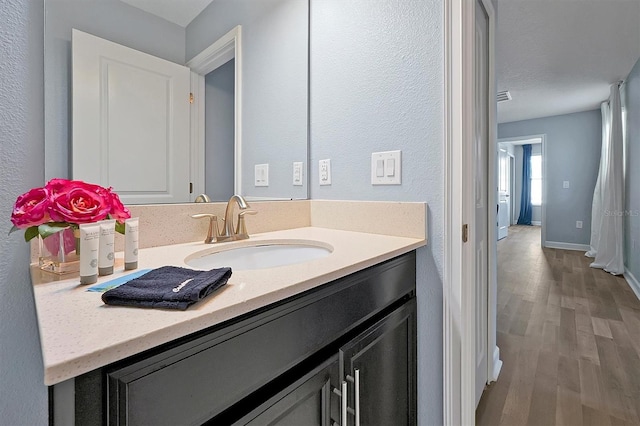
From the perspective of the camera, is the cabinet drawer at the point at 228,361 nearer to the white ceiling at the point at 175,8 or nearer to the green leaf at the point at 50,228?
the green leaf at the point at 50,228

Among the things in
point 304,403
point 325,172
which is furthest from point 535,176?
point 304,403

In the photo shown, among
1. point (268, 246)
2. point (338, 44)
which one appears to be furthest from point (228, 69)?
point (268, 246)

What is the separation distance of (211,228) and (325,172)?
0.56 metres

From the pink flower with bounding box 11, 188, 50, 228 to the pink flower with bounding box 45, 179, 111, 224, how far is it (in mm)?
10

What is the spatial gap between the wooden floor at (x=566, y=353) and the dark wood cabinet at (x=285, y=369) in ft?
3.01

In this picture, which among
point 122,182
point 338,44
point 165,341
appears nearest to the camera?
point 165,341

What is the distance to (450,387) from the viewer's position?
3.54 feet

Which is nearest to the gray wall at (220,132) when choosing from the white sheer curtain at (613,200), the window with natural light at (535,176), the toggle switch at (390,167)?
the toggle switch at (390,167)

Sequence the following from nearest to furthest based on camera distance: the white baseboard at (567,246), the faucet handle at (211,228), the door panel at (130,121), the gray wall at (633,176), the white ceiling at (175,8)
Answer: the door panel at (130,121) → the white ceiling at (175,8) → the faucet handle at (211,228) → the gray wall at (633,176) → the white baseboard at (567,246)

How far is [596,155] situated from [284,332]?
6330mm

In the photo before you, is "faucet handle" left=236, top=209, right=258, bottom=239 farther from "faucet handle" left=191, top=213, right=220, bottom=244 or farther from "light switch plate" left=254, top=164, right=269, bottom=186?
"light switch plate" left=254, top=164, right=269, bottom=186

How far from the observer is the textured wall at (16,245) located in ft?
1.90

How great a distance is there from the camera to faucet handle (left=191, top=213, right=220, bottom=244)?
3.48 feet

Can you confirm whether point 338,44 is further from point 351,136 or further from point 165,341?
point 165,341
